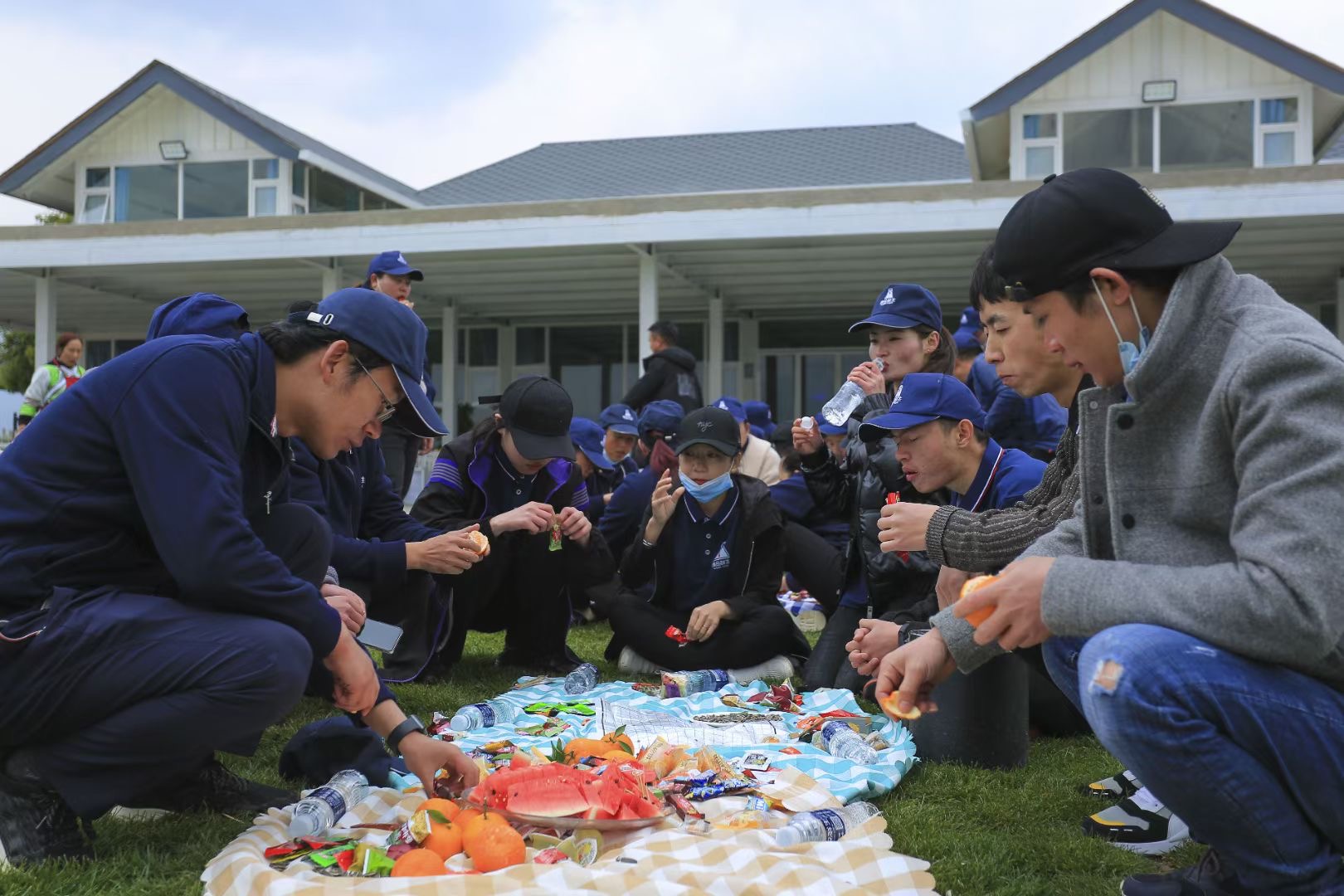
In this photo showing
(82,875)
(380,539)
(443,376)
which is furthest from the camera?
(443,376)

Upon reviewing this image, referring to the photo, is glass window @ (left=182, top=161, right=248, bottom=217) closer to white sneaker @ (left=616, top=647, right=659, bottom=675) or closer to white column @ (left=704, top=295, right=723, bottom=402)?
white column @ (left=704, top=295, right=723, bottom=402)

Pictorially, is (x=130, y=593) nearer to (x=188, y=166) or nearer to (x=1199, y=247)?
(x=1199, y=247)

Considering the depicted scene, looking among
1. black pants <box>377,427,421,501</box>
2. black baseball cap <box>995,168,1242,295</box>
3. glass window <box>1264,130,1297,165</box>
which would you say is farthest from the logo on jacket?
glass window <box>1264,130,1297,165</box>

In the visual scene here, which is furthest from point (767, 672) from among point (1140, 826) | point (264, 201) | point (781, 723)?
point (264, 201)

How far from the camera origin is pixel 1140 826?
2.94 m

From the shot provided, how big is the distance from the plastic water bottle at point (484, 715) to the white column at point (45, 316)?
51.7 ft

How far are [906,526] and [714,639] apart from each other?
2328 millimetres

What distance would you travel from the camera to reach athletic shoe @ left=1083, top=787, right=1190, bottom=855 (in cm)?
288

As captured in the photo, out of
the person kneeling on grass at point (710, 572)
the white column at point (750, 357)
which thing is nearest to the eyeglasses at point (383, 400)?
the person kneeling on grass at point (710, 572)

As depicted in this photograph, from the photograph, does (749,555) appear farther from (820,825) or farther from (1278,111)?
(1278,111)

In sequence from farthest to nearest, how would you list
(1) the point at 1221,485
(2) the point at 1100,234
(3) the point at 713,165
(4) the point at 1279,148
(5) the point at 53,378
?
(3) the point at 713,165 → (4) the point at 1279,148 → (5) the point at 53,378 → (2) the point at 1100,234 → (1) the point at 1221,485

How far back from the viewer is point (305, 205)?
66.4ft

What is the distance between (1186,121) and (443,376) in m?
12.4

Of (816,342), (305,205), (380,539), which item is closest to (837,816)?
(380,539)
